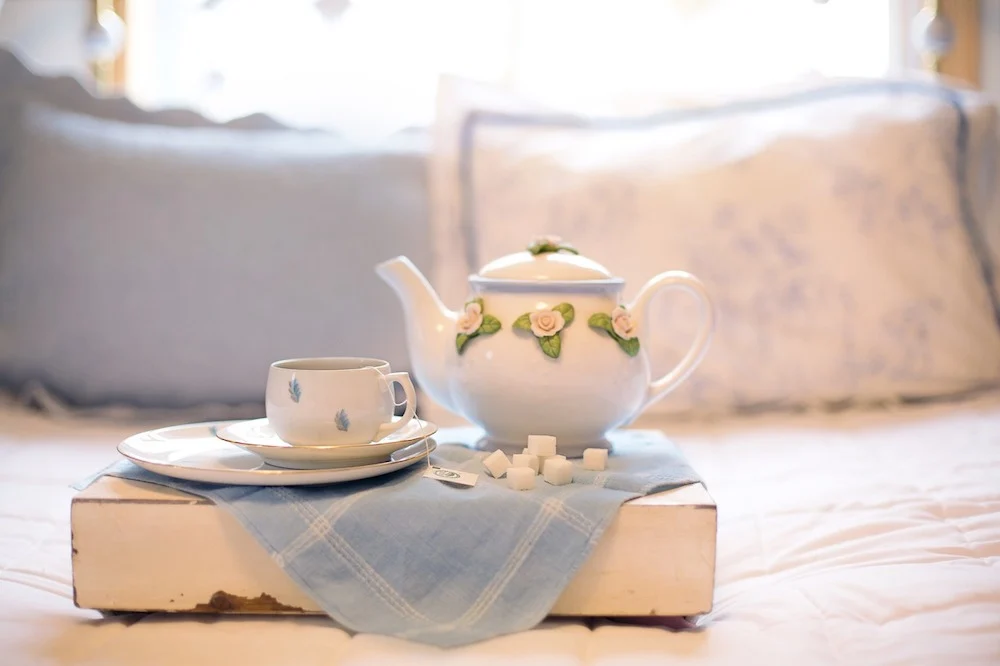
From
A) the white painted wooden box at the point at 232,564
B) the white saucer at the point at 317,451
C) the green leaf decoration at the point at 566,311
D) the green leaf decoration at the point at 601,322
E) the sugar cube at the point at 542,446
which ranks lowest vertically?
the white painted wooden box at the point at 232,564

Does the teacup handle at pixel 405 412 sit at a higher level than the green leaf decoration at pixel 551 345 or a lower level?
lower

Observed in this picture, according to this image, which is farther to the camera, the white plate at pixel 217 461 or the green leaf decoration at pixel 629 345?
the green leaf decoration at pixel 629 345

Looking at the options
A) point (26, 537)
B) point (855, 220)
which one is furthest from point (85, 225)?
point (855, 220)

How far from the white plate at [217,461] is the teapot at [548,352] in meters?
0.07

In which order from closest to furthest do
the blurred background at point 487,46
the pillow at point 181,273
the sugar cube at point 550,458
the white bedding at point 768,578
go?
the white bedding at point 768,578 < the sugar cube at point 550,458 < the pillow at point 181,273 < the blurred background at point 487,46

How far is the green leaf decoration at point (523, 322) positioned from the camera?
763 mm

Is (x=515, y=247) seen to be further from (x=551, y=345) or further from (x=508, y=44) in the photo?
(x=508, y=44)

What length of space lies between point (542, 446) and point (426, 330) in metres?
0.18

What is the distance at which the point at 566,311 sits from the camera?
30.2 inches

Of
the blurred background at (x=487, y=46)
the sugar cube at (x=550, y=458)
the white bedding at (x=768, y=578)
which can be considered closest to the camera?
the white bedding at (x=768, y=578)

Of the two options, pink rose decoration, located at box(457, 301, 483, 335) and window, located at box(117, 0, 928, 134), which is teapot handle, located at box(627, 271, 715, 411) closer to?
pink rose decoration, located at box(457, 301, 483, 335)

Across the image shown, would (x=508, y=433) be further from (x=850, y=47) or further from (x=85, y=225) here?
(x=850, y=47)

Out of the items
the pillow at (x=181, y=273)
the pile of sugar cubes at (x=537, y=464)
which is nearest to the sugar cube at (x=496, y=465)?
the pile of sugar cubes at (x=537, y=464)

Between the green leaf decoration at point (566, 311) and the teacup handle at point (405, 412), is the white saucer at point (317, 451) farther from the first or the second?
the green leaf decoration at point (566, 311)
